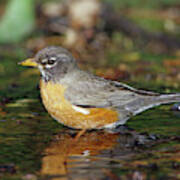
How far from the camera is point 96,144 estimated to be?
18.1 ft

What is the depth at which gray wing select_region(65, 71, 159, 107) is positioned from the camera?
6023mm

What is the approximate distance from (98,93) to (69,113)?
58cm

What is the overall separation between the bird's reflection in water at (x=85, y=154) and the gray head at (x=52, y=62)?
32.4 inches

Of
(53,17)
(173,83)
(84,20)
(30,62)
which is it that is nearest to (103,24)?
(84,20)

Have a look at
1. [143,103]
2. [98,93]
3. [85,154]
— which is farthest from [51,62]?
[85,154]

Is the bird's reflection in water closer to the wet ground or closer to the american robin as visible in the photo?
the wet ground

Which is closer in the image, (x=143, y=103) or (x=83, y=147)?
(x=83, y=147)

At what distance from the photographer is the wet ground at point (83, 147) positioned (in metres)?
4.46

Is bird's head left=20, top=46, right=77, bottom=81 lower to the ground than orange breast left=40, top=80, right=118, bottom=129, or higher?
higher

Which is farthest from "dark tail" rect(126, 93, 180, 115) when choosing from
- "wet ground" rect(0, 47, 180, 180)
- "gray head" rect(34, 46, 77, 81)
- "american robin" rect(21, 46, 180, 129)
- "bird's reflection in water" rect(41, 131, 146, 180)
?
"gray head" rect(34, 46, 77, 81)

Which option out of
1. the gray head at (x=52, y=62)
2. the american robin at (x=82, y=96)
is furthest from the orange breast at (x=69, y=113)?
the gray head at (x=52, y=62)

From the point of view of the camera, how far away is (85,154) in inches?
202

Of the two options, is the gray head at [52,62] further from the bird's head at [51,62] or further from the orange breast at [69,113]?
the orange breast at [69,113]

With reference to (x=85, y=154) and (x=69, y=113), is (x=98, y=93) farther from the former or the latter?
(x=85, y=154)
